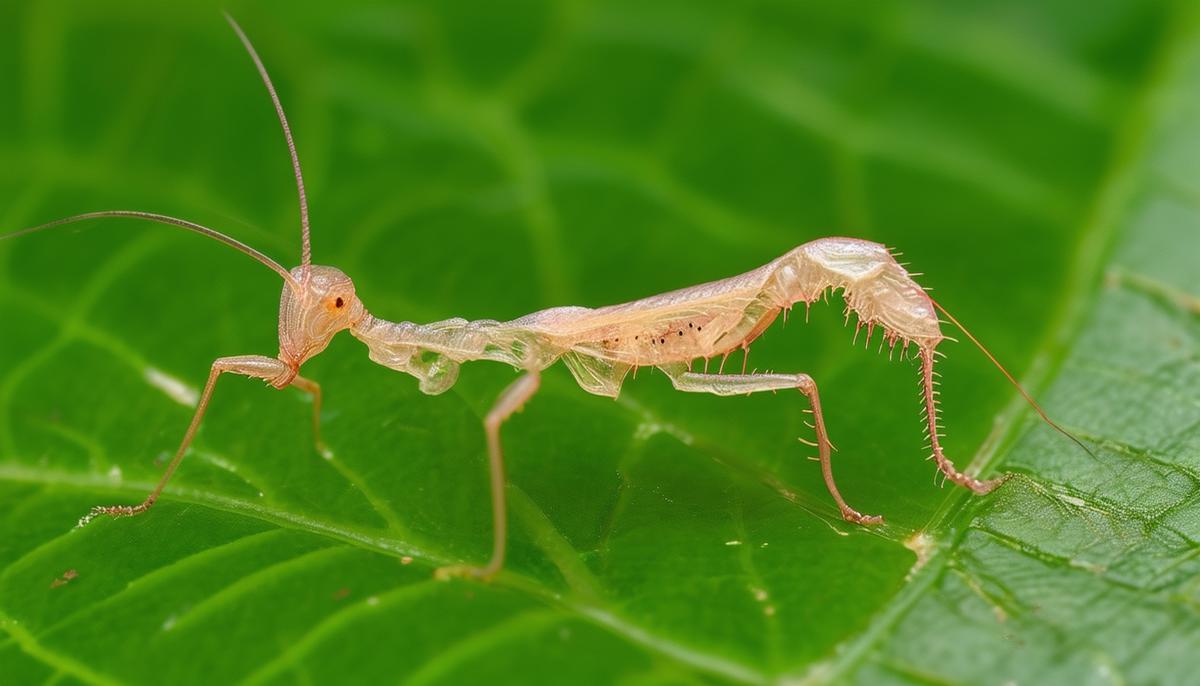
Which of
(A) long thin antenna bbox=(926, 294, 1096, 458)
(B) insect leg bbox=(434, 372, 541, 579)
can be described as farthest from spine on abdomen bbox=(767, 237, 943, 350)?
(B) insect leg bbox=(434, 372, 541, 579)

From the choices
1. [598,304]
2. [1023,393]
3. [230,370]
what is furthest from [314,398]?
[1023,393]

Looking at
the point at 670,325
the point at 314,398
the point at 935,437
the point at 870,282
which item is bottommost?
the point at 314,398

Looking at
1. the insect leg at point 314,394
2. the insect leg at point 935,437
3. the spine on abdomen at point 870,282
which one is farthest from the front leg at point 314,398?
the insect leg at point 935,437

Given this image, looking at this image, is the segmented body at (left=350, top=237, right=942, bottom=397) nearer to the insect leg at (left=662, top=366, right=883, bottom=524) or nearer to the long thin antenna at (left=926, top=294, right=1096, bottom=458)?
the insect leg at (left=662, top=366, right=883, bottom=524)

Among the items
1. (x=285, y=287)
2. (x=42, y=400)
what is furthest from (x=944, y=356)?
(x=42, y=400)

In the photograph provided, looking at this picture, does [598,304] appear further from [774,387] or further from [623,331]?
[774,387]

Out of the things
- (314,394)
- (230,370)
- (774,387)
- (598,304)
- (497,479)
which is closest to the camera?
(497,479)

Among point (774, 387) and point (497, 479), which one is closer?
point (497, 479)

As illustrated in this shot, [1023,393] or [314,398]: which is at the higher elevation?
[1023,393]
